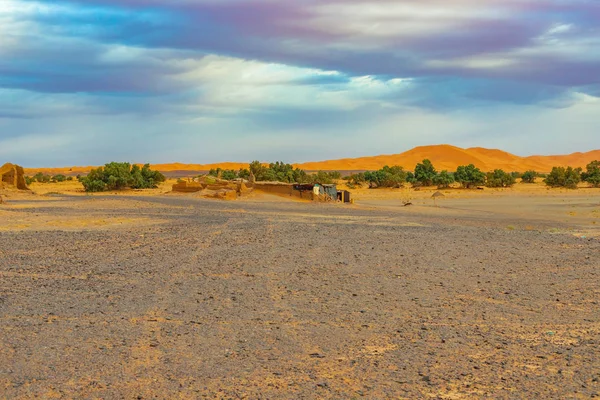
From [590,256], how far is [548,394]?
12.6m

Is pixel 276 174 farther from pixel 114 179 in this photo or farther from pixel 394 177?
pixel 114 179

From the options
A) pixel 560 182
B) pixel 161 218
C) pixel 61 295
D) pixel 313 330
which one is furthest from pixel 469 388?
pixel 560 182

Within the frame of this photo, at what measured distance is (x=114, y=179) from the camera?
68875 mm

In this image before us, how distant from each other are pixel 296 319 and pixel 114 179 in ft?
204

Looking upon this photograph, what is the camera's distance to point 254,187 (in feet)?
181

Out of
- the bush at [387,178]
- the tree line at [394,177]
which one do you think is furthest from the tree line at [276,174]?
the bush at [387,178]

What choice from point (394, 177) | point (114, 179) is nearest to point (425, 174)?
point (394, 177)

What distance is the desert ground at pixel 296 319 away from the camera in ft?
22.3

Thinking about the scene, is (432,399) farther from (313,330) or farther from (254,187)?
(254,187)

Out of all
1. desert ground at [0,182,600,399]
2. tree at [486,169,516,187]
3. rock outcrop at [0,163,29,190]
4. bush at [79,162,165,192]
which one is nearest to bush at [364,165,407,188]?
tree at [486,169,516,187]

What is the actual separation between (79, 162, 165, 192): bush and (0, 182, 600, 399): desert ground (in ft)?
161

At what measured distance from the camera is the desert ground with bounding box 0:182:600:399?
6805mm

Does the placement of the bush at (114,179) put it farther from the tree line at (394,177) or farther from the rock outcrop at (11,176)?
the rock outcrop at (11,176)

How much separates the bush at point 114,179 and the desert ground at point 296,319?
4922cm
